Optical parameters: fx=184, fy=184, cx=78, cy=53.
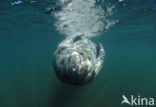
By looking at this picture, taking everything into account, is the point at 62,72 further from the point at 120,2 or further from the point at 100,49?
the point at 120,2

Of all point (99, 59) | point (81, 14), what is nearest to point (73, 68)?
point (99, 59)

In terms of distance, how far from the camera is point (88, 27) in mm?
18359

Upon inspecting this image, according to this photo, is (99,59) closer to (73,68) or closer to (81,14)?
(73,68)

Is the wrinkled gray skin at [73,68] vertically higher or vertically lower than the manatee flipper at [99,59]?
higher

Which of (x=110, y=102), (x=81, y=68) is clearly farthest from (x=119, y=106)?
(x=81, y=68)

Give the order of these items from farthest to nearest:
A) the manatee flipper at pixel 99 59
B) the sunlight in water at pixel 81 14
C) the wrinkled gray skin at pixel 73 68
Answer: the sunlight in water at pixel 81 14 → the manatee flipper at pixel 99 59 → the wrinkled gray skin at pixel 73 68

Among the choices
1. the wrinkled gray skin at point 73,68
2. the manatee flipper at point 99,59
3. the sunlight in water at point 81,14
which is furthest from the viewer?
the sunlight in water at point 81,14

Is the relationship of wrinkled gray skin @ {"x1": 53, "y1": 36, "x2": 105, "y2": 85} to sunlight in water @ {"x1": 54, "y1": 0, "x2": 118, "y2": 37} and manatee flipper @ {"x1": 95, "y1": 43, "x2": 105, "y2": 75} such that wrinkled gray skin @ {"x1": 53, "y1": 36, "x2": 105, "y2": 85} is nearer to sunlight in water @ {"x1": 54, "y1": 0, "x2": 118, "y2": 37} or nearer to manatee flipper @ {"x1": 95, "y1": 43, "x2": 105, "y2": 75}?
manatee flipper @ {"x1": 95, "y1": 43, "x2": 105, "y2": 75}

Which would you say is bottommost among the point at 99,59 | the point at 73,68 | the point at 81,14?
the point at 99,59

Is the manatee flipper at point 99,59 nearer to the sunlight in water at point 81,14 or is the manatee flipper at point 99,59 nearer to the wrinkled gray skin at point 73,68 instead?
the wrinkled gray skin at point 73,68

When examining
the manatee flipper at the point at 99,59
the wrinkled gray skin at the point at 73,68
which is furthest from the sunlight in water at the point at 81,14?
the wrinkled gray skin at the point at 73,68

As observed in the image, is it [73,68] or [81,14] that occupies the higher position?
[81,14]

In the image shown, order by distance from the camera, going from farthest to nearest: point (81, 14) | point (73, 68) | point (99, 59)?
point (81, 14) → point (99, 59) → point (73, 68)

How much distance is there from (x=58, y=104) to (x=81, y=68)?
6.76 meters
